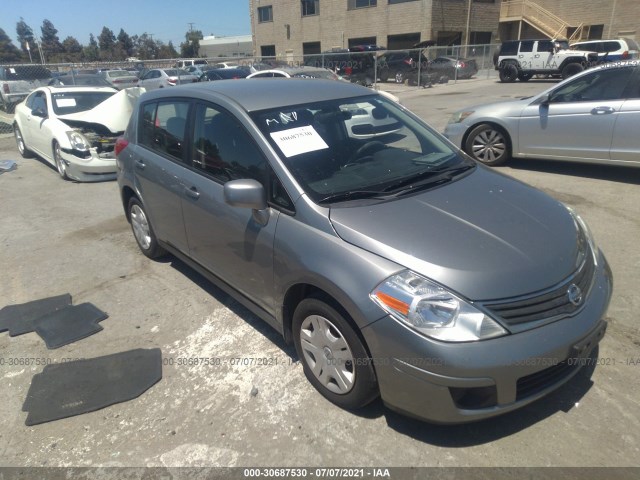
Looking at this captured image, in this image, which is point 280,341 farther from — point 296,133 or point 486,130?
point 486,130

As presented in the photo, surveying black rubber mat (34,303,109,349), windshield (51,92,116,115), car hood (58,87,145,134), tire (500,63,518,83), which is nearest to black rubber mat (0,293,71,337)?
black rubber mat (34,303,109,349)

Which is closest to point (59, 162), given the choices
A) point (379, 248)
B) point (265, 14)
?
point (379, 248)

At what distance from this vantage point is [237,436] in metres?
2.56

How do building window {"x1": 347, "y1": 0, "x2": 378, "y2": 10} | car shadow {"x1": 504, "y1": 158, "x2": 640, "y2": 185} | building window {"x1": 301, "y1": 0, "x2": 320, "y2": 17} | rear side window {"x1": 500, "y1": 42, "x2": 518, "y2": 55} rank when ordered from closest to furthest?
1. car shadow {"x1": 504, "y1": 158, "x2": 640, "y2": 185}
2. rear side window {"x1": 500, "y1": 42, "x2": 518, "y2": 55}
3. building window {"x1": 347, "y1": 0, "x2": 378, "y2": 10}
4. building window {"x1": 301, "y1": 0, "x2": 320, "y2": 17}

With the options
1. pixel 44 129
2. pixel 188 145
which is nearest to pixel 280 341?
pixel 188 145

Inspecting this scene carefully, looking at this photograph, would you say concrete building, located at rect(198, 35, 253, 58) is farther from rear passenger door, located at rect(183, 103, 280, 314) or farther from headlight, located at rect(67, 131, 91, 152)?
rear passenger door, located at rect(183, 103, 280, 314)

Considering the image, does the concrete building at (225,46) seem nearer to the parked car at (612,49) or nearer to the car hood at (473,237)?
the parked car at (612,49)

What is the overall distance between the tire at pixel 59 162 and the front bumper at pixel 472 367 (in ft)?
25.1

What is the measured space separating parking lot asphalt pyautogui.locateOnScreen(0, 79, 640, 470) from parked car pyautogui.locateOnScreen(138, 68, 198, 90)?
19.9m

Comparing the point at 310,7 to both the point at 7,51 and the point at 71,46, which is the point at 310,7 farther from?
the point at 71,46

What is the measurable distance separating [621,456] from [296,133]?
99.4 inches

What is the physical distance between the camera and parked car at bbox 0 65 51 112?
17.8 m

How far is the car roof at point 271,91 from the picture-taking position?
10.5 feet

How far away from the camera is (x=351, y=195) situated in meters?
2.74
